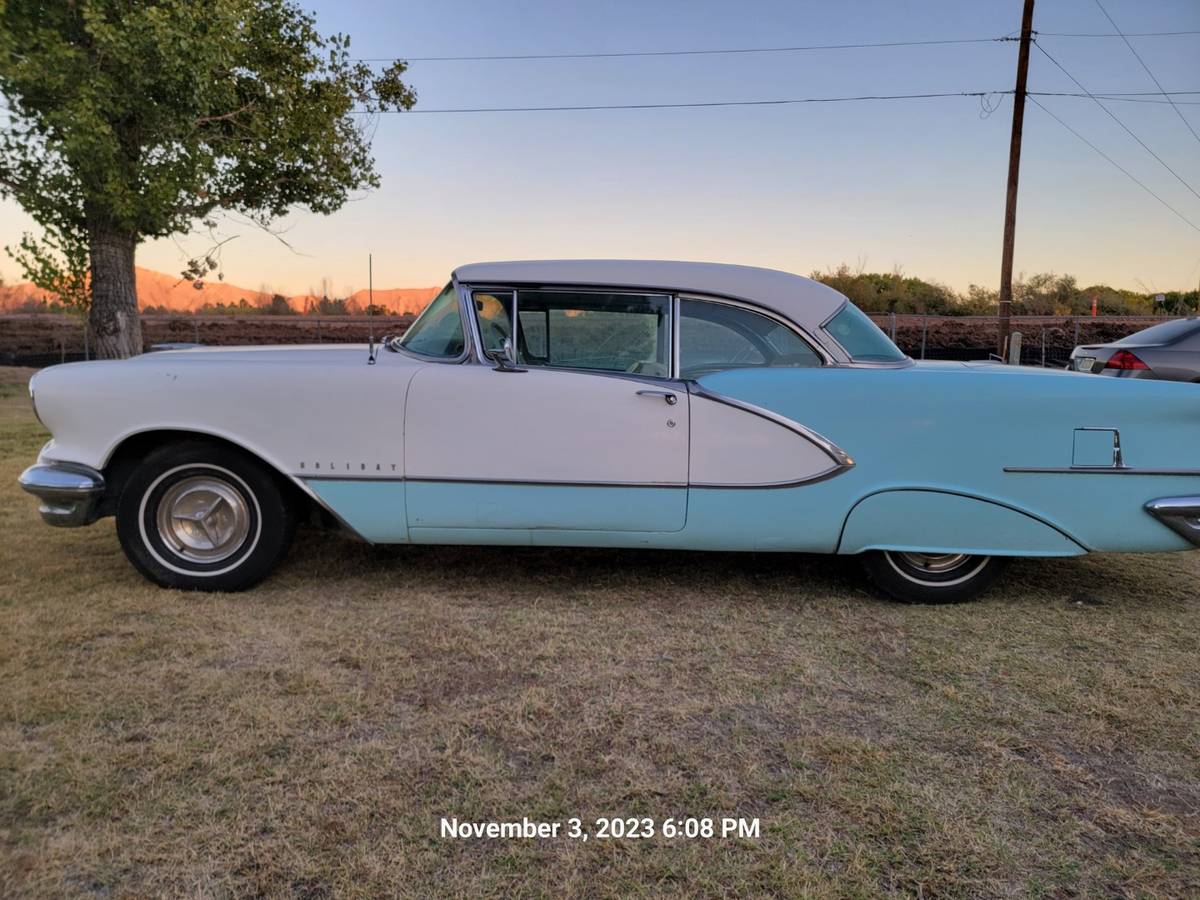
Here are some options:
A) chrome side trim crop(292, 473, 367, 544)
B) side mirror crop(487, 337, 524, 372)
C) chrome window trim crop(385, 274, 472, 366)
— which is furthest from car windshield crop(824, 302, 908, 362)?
chrome side trim crop(292, 473, 367, 544)

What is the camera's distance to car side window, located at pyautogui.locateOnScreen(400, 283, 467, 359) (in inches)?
151

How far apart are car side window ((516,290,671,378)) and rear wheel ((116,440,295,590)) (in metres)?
1.35

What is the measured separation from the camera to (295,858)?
6.37 ft

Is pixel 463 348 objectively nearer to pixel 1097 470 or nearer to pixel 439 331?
pixel 439 331

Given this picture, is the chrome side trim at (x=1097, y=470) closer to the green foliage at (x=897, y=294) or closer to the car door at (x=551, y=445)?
the car door at (x=551, y=445)

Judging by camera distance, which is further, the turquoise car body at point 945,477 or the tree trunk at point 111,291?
the tree trunk at point 111,291

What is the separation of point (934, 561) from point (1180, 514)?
3.32 feet

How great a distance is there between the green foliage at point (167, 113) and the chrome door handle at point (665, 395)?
9967 millimetres

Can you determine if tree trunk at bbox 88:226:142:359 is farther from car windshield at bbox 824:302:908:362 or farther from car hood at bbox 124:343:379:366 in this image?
car windshield at bbox 824:302:908:362

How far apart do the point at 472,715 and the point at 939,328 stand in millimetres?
25376

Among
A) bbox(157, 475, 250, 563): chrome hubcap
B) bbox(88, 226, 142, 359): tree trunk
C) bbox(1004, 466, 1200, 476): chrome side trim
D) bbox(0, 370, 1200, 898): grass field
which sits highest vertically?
bbox(88, 226, 142, 359): tree trunk

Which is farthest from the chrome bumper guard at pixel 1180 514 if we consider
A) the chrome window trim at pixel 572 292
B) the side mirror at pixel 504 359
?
the side mirror at pixel 504 359

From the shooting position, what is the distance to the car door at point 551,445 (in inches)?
142

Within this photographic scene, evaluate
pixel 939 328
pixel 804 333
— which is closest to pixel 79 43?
pixel 804 333
